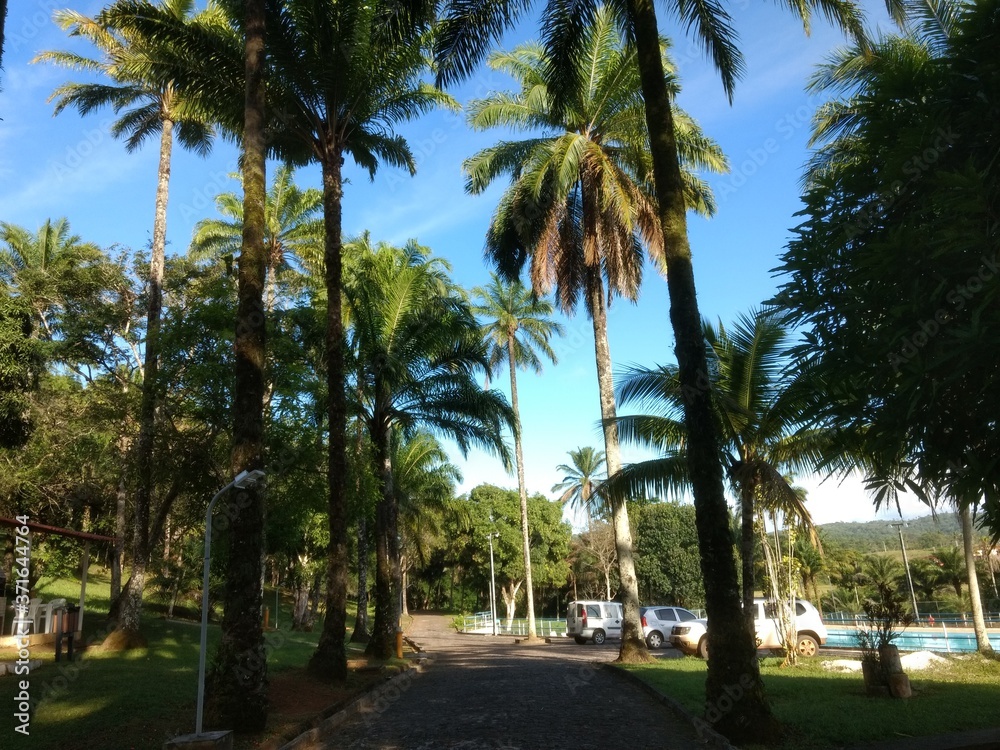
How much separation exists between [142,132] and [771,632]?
2562 centimetres

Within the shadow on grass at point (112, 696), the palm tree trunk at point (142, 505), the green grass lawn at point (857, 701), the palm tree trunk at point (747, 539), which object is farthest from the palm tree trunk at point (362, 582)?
the palm tree trunk at point (747, 539)

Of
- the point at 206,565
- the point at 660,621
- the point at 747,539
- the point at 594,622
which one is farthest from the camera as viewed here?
the point at 594,622

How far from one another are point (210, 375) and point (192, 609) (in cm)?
2404

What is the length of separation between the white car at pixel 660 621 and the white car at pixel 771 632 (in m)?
5.69

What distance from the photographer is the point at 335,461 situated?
550 inches

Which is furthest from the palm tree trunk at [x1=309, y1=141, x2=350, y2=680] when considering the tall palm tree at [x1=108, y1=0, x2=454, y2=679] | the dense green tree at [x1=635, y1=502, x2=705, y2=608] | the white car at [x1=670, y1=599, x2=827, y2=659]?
the dense green tree at [x1=635, y1=502, x2=705, y2=608]

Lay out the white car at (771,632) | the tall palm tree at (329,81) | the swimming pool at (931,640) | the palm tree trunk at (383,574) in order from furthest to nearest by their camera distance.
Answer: the swimming pool at (931,640) → the white car at (771,632) → the palm tree trunk at (383,574) → the tall palm tree at (329,81)

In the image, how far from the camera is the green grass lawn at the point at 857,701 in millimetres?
8125

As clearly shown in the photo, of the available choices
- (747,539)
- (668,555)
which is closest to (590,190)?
(747,539)

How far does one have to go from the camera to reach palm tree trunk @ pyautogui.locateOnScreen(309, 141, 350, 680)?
13094mm

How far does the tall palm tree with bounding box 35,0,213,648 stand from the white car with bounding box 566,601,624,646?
65.2 feet

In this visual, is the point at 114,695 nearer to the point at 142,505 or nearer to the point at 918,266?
the point at 142,505

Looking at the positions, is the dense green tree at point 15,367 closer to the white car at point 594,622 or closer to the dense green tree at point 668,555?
the white car at point 594,622

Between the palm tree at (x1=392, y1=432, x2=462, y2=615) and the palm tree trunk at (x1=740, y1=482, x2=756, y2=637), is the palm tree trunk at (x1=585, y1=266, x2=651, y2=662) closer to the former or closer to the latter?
the palm tree trunk at (x1=740, y1=482, x2=756, y2=637)
